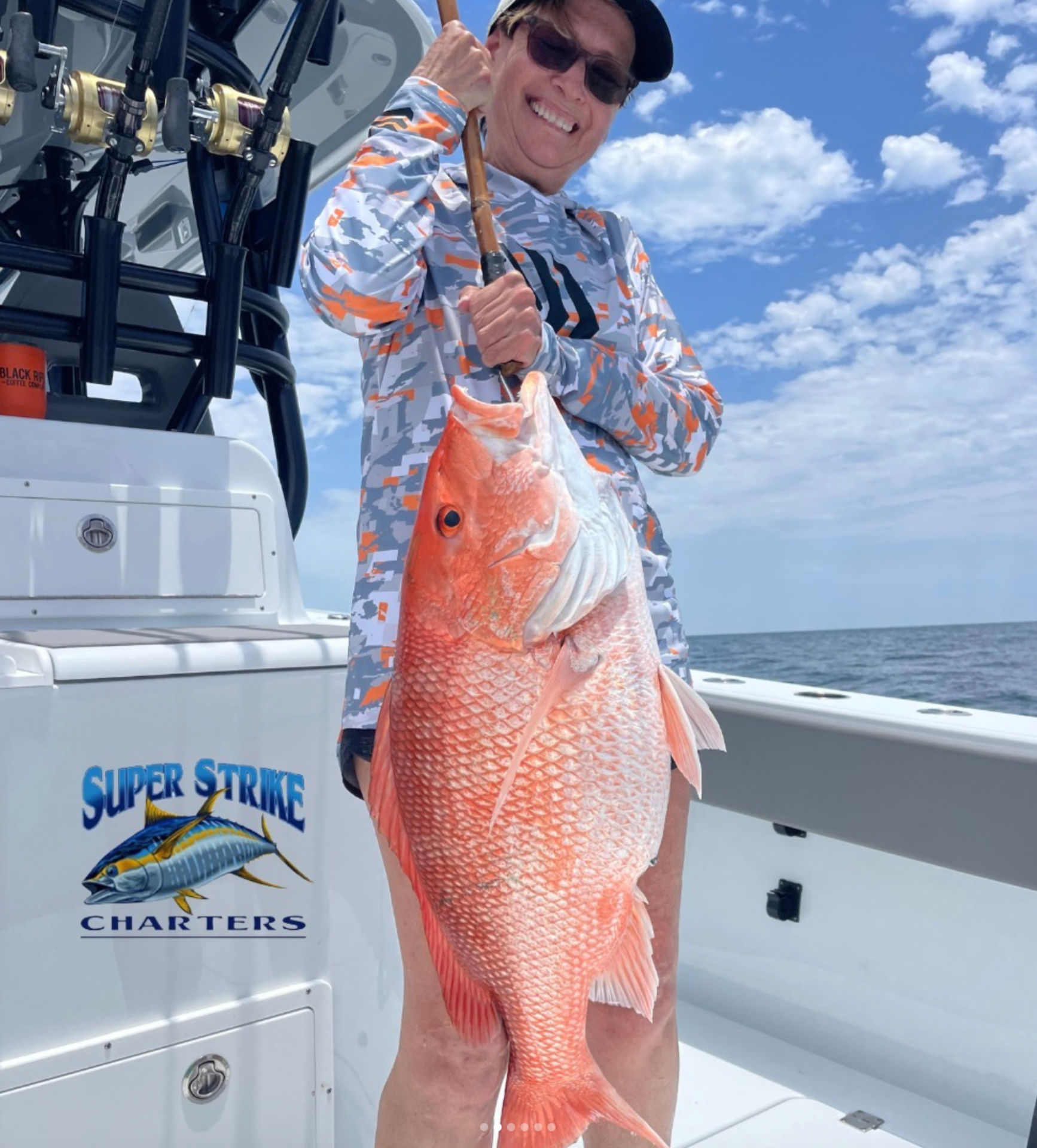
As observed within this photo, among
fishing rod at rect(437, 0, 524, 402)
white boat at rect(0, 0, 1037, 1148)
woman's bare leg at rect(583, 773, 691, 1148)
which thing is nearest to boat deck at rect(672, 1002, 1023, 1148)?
white boat at rect(0, 0, 1037, 1148)

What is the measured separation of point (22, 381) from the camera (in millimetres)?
2359

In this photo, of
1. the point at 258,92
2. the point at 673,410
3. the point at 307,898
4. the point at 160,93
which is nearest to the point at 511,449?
the point at 673,410

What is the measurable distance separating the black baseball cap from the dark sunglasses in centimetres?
6

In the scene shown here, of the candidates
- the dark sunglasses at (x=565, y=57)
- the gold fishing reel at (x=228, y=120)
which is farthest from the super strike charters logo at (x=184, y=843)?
the gold fishing reel at (x=228, y=120)

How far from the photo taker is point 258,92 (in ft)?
10.5

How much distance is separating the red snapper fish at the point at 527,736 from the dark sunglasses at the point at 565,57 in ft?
2.49

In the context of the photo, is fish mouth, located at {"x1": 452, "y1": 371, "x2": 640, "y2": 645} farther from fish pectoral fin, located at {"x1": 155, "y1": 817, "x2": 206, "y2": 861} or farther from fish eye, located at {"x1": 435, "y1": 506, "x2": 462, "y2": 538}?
fish pectoral fin, located at {"x1": 155, "y1": 817, "x2": 206, "y2": 861}

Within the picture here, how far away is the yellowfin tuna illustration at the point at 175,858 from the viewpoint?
1.71m

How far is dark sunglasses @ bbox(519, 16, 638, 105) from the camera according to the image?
1586 mm

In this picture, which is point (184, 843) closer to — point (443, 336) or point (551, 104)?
point (443, 336)

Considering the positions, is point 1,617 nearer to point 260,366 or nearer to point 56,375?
point 260,366

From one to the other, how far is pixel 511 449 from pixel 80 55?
9.22 ft

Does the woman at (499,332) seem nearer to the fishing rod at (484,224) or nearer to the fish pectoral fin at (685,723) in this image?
the fishing rod at (484,224)

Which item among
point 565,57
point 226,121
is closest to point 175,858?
point 565,57
